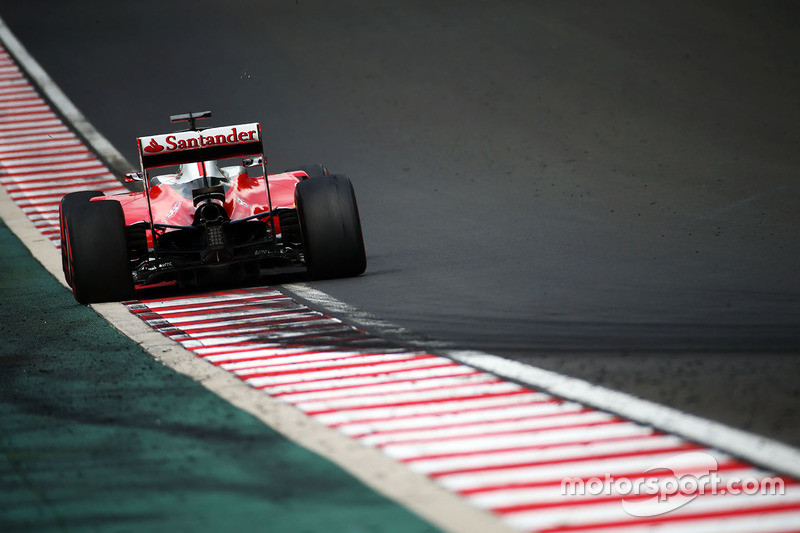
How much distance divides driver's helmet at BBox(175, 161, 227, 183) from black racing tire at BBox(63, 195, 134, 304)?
0.97m

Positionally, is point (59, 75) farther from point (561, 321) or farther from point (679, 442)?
point (679, 442)

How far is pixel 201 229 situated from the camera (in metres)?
9.61

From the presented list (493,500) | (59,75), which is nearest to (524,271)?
(493,500)

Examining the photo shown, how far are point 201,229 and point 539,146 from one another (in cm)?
748

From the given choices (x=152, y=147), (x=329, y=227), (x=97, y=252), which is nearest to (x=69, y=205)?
(x=97, y=252)

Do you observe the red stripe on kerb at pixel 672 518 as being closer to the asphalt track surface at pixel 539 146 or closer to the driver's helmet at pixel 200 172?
the asphalt track surface at pixel 539 146

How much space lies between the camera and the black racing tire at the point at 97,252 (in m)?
9.09

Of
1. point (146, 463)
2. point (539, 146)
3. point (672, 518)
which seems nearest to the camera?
point (672, 518)

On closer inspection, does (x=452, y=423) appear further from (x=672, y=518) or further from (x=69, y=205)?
(x=69, y=205)

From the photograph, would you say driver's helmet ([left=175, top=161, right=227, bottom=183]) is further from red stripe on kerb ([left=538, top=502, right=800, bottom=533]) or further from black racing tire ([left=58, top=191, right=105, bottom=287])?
red stripe on kerb ([left=538, top=502, right=800, bottom=533])

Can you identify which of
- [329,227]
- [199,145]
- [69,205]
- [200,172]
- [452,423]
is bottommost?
[452,423]

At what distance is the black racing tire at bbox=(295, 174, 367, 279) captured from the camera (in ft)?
30.9

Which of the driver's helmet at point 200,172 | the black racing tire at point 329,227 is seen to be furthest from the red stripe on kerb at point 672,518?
the driver's helmet at point 200,172

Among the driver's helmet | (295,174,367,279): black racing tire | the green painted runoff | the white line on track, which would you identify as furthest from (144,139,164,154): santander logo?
the green painted runoff
